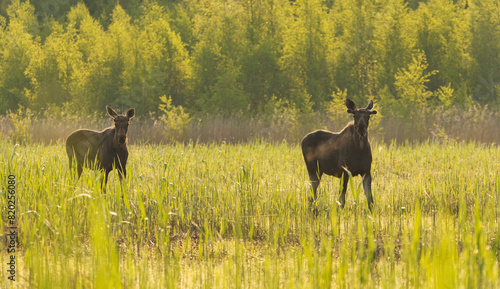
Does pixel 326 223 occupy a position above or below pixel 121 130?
below

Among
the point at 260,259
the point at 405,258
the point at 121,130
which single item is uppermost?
the point at 121,130

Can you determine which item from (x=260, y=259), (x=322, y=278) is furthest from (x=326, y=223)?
(x=322, y=278)

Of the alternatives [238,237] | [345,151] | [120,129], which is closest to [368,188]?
[345,151]

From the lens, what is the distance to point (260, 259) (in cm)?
468

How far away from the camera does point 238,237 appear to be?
15.3ft

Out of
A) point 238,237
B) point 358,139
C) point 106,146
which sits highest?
point 358,139

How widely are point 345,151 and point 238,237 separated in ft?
7.85

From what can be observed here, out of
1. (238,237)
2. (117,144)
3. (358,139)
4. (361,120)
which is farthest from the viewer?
(117,144)

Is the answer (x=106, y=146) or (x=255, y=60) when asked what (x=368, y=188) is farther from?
(x=255, y=60)

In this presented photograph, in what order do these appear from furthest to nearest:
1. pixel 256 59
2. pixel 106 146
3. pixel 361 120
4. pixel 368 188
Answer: pixel 256 59 → pixel 106 146 → pixel 368 188 → pixel 361 120

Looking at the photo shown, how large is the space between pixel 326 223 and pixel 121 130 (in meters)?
3.27

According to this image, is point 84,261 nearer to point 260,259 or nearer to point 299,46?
point 260,259

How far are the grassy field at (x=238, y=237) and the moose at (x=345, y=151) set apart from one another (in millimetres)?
316

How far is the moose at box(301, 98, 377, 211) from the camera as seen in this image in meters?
6.23
